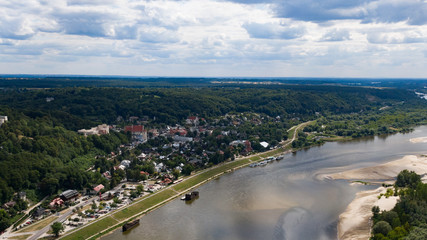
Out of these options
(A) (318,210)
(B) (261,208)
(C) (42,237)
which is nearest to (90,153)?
(C) (42,237)

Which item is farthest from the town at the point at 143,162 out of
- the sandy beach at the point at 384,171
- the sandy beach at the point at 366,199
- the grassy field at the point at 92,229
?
the sandy beach at the point at 366,199

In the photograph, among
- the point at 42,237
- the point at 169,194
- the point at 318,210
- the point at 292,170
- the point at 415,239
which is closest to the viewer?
the point at 415,239

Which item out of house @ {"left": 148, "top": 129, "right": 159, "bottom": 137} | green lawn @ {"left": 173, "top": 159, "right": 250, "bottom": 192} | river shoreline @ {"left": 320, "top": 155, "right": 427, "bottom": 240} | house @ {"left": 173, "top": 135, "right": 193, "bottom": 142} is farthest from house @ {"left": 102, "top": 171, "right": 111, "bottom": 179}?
river shoreline @ {"left": 320, "top": 155, "right": 427, "bottom": 240}

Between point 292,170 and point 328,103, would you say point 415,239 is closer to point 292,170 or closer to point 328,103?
point 292,170

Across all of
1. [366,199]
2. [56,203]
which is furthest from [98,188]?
[366,199]

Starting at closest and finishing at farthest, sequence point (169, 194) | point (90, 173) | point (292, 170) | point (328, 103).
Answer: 1. point (169, 194)
2. point (90, 173)
3. point (292, 170)
4. point (328, 103)

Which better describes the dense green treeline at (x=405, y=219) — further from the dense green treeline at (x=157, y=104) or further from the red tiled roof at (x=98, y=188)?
the dense green treeline at (x=157, y=104)

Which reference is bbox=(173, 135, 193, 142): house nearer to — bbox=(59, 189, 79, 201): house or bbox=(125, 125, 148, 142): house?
bbox=(125, 125, 148, 142): house
